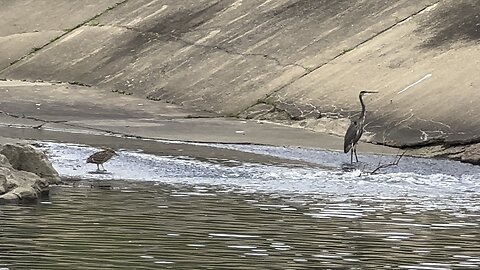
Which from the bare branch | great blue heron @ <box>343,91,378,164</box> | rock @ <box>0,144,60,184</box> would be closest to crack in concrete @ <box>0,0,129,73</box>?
great blue heron @ <box>343,91,378,164</box>

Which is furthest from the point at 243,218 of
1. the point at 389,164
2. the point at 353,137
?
the point at 353,137

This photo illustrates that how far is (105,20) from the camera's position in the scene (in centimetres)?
2525

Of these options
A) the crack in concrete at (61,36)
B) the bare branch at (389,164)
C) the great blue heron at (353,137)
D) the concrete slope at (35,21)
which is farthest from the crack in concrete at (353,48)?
the concrete slope at (35,21)

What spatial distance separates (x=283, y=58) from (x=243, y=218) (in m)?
11.0

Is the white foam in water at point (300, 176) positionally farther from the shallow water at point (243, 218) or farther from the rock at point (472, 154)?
the rock at point (472, 154)

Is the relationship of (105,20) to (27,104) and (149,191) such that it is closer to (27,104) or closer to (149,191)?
(27,104)

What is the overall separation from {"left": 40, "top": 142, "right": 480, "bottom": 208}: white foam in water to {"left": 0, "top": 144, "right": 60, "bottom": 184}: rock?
1.11m

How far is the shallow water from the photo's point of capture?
8.67m

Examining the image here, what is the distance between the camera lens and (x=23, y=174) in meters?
11.9

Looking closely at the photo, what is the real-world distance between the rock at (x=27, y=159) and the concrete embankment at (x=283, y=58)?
18.3ft

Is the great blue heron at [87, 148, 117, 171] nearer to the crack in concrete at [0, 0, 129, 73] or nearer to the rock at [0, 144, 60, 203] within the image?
the rock at [0, 144, 60, 203]

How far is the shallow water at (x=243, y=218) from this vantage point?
341 inches

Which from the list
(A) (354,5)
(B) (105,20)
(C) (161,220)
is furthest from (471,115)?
(B) (105,20)

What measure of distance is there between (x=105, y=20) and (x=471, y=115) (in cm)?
1011
